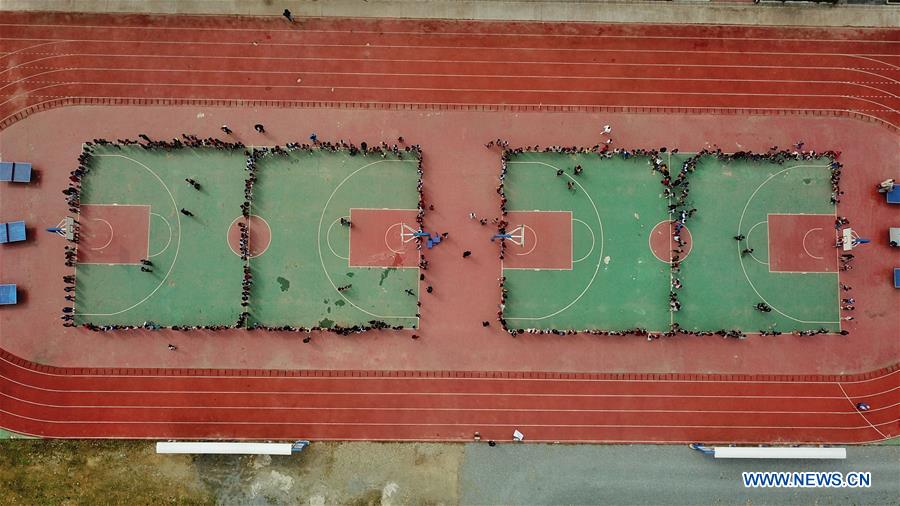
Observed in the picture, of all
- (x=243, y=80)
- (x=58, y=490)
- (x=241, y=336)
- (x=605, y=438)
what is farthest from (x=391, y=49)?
Answer: (x=58, y=490)

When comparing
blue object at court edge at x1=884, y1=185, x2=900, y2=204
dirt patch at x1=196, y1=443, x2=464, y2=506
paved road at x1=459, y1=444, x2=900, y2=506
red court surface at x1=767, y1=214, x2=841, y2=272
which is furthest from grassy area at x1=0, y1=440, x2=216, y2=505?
blue object at court edge at x1=884, y1=185, x2=900, y2=204

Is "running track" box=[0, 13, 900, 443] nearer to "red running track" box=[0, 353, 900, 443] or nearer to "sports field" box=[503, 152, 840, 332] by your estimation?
"red running track" box=[0, 353, 900, 443]

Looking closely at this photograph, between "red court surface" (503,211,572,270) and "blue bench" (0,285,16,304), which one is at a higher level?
"red court surface" (503,211,572,270)

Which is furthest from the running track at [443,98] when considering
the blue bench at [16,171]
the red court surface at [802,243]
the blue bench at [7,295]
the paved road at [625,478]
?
the red court surface at [802,243]

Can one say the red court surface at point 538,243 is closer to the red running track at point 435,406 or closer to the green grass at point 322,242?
the green grass at point 322,242

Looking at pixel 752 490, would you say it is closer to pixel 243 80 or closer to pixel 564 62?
pixel 564 62

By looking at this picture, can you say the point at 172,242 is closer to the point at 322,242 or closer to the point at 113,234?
the point at 113,234
